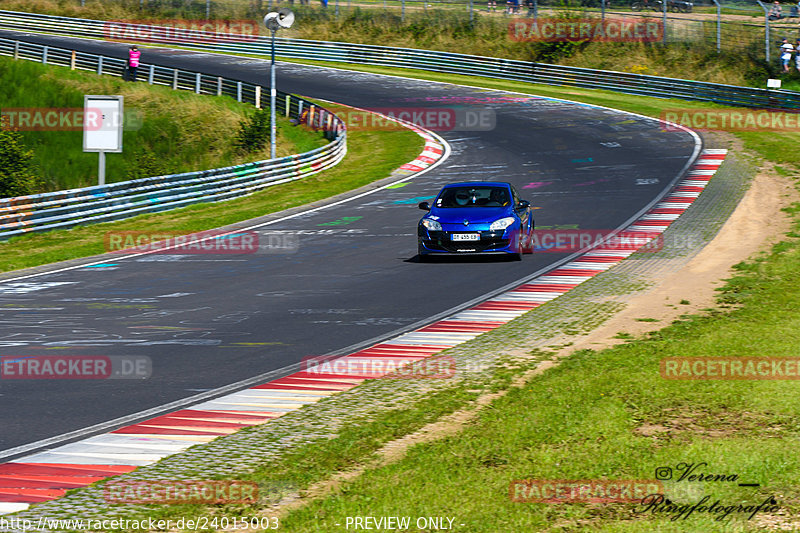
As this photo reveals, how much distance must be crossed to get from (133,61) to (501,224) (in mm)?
34490

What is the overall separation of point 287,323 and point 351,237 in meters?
8.86

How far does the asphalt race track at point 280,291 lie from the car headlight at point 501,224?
0.70m

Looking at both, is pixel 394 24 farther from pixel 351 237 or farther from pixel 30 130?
pixel 351 237

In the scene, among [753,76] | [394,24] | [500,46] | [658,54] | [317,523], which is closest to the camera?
[317,523]

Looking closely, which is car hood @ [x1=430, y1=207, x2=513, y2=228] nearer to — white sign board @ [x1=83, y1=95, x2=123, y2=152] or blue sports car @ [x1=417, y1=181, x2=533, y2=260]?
blue sports car @ [x1=417, y1=181, x2=533, y2=260]

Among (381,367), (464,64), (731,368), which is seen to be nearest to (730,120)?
(464,64)

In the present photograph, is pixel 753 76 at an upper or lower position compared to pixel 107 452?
upper

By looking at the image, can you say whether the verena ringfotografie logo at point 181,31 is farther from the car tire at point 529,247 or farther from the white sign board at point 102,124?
the car tire at point 529,247

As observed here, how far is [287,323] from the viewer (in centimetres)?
1295

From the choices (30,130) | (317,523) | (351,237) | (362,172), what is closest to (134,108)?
(30,130)

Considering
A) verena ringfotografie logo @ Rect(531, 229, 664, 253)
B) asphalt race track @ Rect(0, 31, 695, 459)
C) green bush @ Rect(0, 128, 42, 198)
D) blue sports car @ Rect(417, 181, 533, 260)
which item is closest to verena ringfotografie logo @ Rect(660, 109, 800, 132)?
asphalt race track @ Rect(0, 31, 695, 459)

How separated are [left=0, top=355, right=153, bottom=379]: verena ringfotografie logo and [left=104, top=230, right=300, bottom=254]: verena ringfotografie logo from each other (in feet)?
30.2

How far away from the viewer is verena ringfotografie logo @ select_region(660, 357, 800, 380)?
9.30 m

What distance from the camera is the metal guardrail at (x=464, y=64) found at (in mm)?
42781
